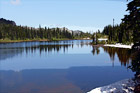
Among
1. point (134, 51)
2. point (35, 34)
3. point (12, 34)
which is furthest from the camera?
point (35, 34)

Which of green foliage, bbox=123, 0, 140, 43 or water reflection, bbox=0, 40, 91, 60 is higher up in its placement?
green foliage, bbox=123, 0, 140, 43

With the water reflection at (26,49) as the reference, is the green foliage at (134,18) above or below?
above

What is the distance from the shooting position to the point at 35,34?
19012cm

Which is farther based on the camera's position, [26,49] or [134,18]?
[26,49]

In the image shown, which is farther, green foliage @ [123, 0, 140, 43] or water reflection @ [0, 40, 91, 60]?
water reflection @ [0, 40, 91, 60]

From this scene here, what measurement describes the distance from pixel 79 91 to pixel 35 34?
185 meters

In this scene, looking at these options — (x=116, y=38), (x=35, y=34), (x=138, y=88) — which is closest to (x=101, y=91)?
(x=138, y=88)

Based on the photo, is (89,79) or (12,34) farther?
(12,34)

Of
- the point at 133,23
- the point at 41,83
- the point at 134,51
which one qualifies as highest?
the point at 133,23

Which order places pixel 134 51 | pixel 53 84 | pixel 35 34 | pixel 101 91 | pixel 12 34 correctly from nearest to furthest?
pixel 134 51 < pixel 101 91 < pixel 53 84 < pixel 12 34 < pixel 35 34

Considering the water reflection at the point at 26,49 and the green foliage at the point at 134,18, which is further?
the water reflection at the point at 26,49

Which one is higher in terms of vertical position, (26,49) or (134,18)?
(134,18)

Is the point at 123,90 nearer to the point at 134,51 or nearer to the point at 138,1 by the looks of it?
the point at 134,51

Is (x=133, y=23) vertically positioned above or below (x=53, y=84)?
above
